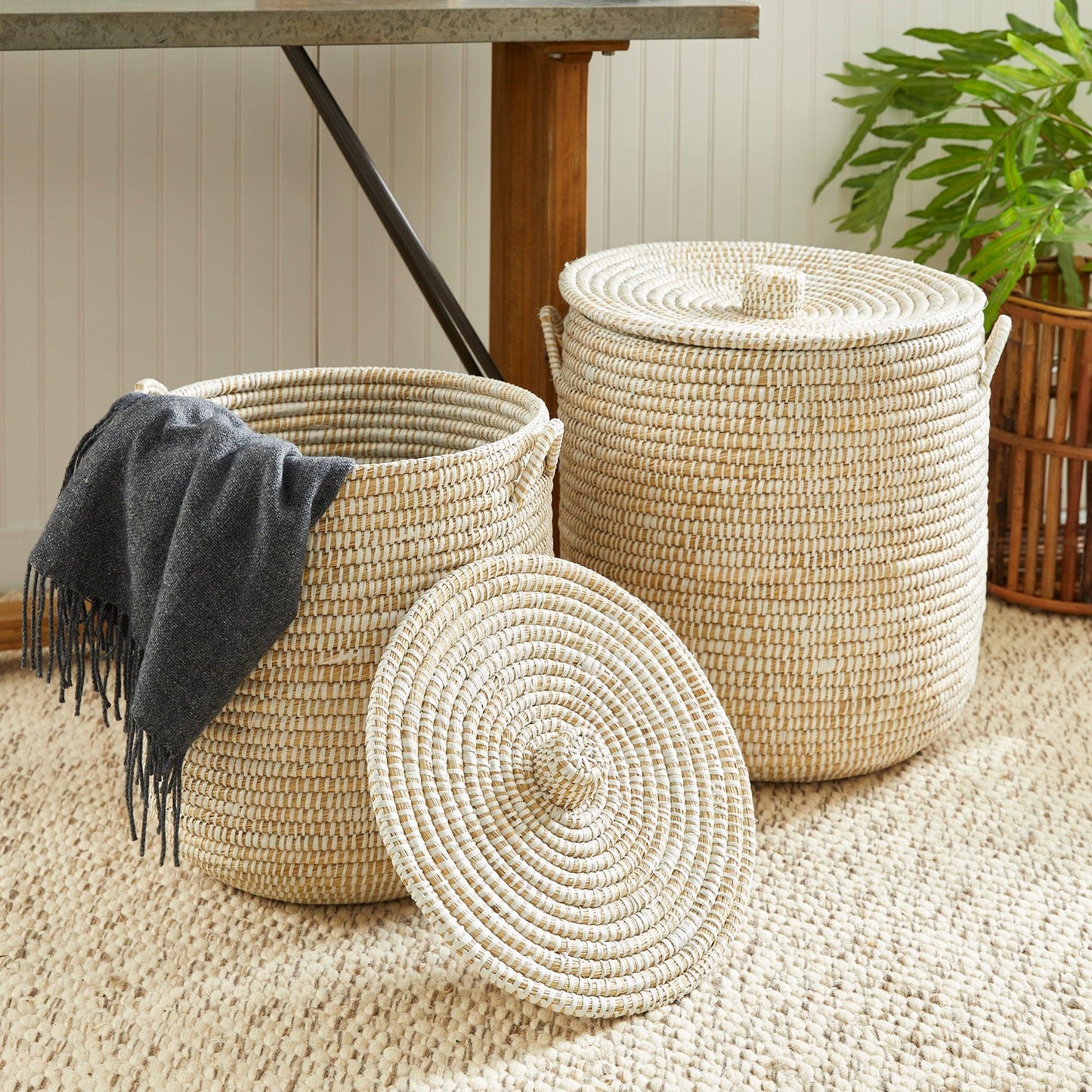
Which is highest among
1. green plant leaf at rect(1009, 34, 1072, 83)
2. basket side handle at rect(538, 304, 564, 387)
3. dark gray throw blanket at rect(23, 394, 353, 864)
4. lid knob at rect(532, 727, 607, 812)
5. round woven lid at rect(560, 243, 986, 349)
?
green plant leaf at rect(1009, 34, 1072, 83)

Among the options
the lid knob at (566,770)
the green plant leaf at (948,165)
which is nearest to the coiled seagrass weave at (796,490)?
the lid knob at (566,770)

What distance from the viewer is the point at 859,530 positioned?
134 cm

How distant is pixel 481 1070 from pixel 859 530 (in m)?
0.63

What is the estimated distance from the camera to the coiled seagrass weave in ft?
4.30

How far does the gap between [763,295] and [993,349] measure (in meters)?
0.26

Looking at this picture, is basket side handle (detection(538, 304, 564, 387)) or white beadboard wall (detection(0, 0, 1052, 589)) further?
white beadboard wall (detection(0, 0, 1052, 589))

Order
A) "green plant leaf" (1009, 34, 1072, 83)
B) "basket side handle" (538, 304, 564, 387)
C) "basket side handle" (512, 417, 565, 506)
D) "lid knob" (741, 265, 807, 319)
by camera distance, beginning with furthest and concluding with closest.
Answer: "green plant leaf" (1009, 34, 1072, 83), "basket side handle" (538, 304, 564, 387), "lid knob" (741, 265, 807, 319), "basket side handle" (512, 417, 565, 506)

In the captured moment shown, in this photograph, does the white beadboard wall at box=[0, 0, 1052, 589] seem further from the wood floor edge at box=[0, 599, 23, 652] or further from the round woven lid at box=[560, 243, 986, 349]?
the round woven lid at box=[560, 243, 986, 349]

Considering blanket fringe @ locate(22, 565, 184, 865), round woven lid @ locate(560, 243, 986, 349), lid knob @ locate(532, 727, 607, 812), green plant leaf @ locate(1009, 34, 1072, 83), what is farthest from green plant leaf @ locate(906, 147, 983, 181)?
blanket fringe @ locate(22, 565, 184, 865)

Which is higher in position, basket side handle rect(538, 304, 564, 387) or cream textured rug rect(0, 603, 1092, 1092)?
basket side handle rect(538, 304, 564, 387)

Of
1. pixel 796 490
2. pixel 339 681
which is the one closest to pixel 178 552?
pixel 339 681

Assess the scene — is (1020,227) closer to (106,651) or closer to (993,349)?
(993,349)

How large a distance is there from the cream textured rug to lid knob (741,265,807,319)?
1.67 feet

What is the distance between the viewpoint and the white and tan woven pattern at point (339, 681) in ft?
3.73
